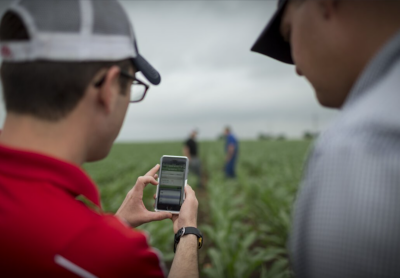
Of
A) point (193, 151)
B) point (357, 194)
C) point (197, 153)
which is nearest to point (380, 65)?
point (357, 194)

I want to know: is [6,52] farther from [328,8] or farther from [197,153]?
[197,153]

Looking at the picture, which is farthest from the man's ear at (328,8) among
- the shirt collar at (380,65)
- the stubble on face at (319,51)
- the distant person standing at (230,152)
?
the distant person standing at (230,152)

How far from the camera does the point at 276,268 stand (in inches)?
145

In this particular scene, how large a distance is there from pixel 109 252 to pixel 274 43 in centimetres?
94

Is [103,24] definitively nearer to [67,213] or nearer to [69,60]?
[69,60]

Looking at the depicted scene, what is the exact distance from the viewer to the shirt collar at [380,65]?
28.6 inches

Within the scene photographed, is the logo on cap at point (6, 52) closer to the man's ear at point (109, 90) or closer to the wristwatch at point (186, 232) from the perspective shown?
the man's ear at point (109, 90)

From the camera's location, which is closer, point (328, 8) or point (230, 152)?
point (328, 8)

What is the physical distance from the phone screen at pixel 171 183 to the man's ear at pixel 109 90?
708 millimetres

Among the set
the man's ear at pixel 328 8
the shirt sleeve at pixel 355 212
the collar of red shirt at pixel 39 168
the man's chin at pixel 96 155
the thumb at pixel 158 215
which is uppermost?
the man's ear at pixel 328 8

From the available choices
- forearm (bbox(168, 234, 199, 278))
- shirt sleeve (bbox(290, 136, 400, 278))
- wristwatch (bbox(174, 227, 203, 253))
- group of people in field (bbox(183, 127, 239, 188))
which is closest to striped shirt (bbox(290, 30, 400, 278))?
Answer: shirt sleeve (bbox(290, 136, 400, 278))

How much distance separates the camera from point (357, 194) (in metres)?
0.61

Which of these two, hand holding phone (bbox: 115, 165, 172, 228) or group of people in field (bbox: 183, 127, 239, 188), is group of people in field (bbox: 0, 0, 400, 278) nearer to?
hand holding phone (bbox: 115, 165, 172, 228)

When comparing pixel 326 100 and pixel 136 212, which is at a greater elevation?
pixel 326 100
